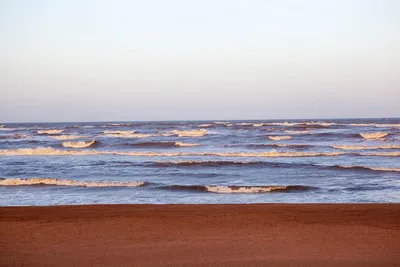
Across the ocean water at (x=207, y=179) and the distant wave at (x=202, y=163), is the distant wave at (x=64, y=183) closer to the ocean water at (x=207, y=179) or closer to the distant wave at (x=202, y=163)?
the ocean water at (x=207, y=179)

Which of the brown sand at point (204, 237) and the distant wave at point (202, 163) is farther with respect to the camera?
the distant wave at point (202, 163)

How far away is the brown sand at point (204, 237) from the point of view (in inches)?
223

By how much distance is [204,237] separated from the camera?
6.77m

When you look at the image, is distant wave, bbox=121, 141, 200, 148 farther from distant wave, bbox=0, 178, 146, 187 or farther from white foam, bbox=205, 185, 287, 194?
white foam, bbox=205, 185, 287, 194

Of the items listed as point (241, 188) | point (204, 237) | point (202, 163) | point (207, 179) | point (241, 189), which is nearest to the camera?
point (204, 237)

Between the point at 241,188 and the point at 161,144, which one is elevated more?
the point at 241,188

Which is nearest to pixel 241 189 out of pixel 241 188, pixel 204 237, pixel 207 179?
pixel 241 188

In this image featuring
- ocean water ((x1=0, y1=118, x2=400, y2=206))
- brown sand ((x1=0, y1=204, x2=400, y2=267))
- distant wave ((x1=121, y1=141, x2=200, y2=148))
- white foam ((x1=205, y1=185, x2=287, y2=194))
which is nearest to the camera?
brown sand ((x1=0, y1=204, x2=400, y2=267))

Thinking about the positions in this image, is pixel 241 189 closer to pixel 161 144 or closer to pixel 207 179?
pixel 207 179

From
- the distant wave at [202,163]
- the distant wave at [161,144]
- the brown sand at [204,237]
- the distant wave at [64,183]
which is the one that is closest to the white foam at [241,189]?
the distant wave at [64,183]

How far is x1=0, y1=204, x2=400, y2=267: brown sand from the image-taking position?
567cm

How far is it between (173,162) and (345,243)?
47.7 feet

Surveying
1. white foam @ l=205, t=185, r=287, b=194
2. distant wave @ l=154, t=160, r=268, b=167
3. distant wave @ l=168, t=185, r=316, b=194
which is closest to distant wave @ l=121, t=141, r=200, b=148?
distant wave @ l=154, t=160, r=268, b=167

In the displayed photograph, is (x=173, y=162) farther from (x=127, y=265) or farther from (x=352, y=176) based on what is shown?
(x=127, y=265)
